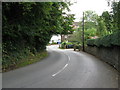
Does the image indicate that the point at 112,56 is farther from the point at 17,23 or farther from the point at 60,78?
the point at 17,23

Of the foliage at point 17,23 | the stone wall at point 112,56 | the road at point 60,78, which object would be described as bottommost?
the road at point 60,78

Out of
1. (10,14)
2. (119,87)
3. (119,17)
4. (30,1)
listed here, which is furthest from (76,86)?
(10,14)

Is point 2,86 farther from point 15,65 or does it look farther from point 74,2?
point 74,2

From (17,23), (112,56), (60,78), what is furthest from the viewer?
(112,56)

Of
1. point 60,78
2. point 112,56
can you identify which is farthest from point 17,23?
point 112,56

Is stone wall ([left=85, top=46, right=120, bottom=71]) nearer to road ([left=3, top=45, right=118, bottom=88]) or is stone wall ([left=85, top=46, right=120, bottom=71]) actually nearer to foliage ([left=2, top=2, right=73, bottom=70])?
road ([left=3, top=45, right=118, bottom=88])

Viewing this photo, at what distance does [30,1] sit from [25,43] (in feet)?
19.1

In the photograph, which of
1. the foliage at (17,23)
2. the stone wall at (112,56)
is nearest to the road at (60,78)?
the stone wall at (112,56)

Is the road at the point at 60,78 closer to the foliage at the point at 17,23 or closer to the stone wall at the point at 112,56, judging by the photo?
the stone wall at the point at 112,56

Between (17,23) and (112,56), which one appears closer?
(17,23)

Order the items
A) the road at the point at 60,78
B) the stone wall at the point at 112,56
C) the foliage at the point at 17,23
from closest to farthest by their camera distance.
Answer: the road at the point at 60,78 < the stone wall at the point at 112,56 < the foliage at the point at 17,23

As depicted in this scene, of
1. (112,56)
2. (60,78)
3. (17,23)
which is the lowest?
(60,78)

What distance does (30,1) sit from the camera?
9234 millimetres

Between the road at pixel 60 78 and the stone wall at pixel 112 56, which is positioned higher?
the stone wall at pixel 112 56
